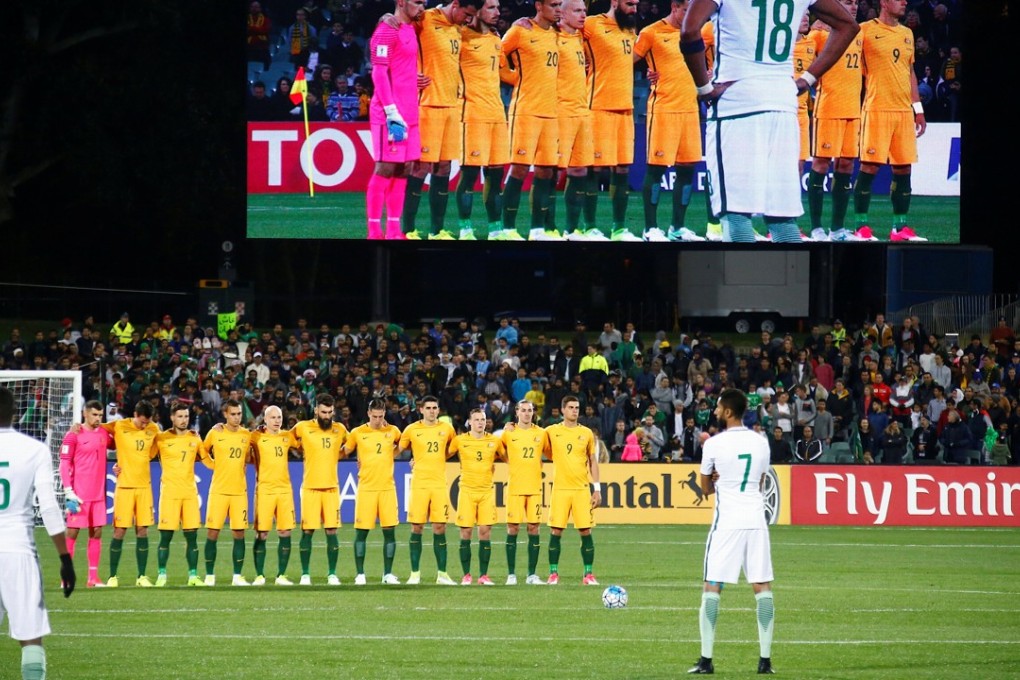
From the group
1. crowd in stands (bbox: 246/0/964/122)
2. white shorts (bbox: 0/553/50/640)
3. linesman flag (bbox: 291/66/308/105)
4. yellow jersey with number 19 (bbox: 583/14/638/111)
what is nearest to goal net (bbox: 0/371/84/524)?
crowd in stands (bbox: 246/0/964/122)

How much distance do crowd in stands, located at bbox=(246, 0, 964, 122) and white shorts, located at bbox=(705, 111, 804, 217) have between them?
2.00 metres

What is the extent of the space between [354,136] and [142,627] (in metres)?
18.1

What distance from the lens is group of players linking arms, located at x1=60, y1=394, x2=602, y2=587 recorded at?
1672cm

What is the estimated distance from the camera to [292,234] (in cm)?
3066

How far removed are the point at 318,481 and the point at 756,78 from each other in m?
15.8

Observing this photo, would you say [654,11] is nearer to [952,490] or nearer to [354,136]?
[354,136]

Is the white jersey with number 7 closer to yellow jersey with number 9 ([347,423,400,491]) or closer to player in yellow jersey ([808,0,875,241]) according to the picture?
yellow jersey with number 9 ([347,423,400,491])

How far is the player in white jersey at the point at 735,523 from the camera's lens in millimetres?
10438

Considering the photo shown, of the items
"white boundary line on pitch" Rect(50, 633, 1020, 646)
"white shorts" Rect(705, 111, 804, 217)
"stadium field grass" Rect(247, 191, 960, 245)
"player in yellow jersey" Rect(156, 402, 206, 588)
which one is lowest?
"white boundary line on pitch" Rect(50, 633, 1020, 646)

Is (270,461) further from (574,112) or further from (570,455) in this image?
(574,112)

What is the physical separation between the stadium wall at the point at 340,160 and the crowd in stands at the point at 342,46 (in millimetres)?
255

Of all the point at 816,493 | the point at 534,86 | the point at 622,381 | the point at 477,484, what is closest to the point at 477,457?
the point at 477,484

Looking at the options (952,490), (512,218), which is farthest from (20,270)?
(952,490)

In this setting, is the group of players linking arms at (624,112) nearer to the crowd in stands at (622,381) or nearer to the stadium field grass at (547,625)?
the crowd in stands at (622,381)
